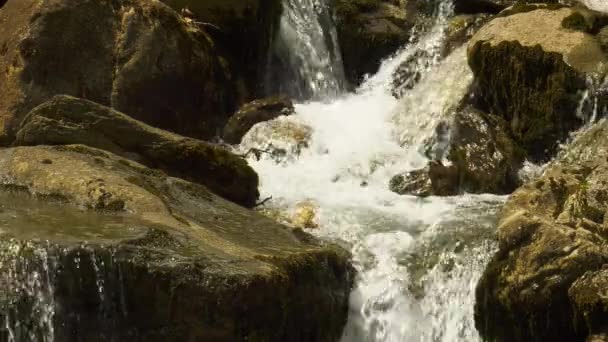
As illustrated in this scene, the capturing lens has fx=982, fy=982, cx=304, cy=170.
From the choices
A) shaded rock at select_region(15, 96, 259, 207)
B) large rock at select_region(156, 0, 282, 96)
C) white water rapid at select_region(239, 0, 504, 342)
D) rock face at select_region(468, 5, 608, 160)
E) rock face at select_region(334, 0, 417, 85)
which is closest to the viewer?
white water rapid at select_region(239, 0, 504, 342)

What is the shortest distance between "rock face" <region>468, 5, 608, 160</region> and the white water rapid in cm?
73

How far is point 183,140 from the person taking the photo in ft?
37.5

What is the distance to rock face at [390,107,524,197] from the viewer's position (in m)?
13.1

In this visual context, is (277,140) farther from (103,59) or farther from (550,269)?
(550,269)

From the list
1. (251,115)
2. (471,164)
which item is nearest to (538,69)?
(471,164)

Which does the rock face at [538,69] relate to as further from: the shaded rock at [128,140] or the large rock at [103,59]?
the shaded rock at [128,140]

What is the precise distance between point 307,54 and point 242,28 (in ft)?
6.46

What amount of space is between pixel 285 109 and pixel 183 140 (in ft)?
16.1

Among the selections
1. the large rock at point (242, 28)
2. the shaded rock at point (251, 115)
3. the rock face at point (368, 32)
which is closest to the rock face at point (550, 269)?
the shaded rock at point (251, 115)

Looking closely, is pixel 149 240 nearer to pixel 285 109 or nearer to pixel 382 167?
pixel 382 167

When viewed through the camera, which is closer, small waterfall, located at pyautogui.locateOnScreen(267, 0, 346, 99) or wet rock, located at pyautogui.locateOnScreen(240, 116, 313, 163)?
wet rock, located at pyautogui.locateOnScreen(240, 116, 313, 163)

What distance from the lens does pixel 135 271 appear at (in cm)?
761

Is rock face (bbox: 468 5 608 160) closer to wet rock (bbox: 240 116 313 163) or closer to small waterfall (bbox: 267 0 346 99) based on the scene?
wet rock (bbox: 240 116 313 163)

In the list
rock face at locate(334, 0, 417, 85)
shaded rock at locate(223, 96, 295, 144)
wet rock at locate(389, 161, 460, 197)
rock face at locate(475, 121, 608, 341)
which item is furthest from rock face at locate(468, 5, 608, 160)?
rock face at locate(475, 121, 608, 341)
